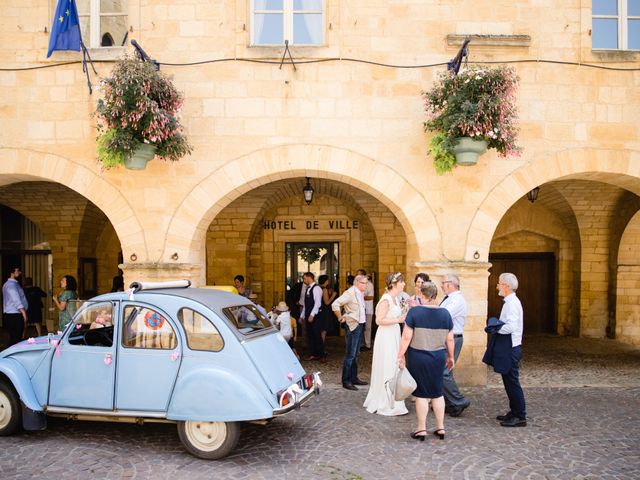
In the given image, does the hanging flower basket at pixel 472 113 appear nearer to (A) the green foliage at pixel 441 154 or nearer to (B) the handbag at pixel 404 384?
(A) the green foliage at pixel 441 154

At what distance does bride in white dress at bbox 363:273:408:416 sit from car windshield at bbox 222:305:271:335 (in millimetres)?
1390

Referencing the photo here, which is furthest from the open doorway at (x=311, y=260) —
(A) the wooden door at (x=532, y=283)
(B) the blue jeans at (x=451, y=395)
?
(B) the blue jeans at (x=451, y=395)

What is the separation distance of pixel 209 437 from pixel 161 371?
0.72 meters

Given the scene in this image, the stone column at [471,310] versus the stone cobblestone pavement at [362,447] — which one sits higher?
the stone column at [471,310]

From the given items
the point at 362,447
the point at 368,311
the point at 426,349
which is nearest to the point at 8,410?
the point at 362,447

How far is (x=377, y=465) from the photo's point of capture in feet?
15.1

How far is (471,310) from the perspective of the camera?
7285mm

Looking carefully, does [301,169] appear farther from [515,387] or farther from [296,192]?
[296,192]

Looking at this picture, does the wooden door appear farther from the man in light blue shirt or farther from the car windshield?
the man in light blue shirt

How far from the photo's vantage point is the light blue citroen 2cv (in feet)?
15.0

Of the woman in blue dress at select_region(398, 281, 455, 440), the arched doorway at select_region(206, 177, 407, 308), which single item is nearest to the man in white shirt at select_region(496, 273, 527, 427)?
the woman in blue dress at select_region(398, 281, 455, 440)

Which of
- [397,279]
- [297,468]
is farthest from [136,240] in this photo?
[297,468]

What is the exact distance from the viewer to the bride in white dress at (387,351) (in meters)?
6.01

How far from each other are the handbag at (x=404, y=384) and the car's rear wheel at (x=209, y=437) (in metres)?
1.53
